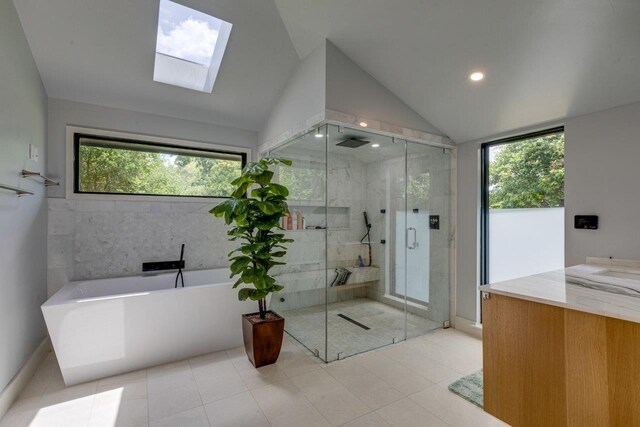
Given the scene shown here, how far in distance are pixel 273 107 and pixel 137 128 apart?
1581 mm

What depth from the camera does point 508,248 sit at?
10.2 feet

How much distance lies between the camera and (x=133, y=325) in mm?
2447

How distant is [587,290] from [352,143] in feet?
7.64

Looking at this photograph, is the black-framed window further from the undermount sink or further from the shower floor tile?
the undermount sink

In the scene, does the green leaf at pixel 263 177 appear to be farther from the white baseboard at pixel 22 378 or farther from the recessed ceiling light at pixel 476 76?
the white baseboard at pixel 22 378

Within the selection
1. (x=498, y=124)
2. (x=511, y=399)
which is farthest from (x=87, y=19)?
(x=511, y=399)

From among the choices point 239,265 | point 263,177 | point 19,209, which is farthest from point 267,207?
point 19,209

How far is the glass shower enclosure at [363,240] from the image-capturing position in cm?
319

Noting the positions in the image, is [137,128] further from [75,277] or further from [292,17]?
[292,17]

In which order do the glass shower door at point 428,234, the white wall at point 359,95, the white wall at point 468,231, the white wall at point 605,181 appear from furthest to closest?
the glass shower door at point 428,234 → the white wall at point 468,231 → the white wall at point 359,95 → the white wall at point 605,181

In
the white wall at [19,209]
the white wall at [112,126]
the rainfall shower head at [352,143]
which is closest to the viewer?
the white wall at [19,209]

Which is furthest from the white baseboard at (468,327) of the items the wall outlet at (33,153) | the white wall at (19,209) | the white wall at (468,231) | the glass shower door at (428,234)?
the wall outlet at (33,153)

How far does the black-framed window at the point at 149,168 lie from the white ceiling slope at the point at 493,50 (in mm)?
1869

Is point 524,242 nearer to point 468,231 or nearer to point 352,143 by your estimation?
point 468,231
